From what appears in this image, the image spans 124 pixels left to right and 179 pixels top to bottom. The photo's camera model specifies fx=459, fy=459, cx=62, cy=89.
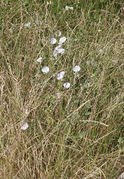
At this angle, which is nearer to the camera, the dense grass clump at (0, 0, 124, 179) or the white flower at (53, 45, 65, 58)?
the dense grass clump at (0, 0, 124, 179)

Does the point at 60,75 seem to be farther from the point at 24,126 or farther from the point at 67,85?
the point at 24,126

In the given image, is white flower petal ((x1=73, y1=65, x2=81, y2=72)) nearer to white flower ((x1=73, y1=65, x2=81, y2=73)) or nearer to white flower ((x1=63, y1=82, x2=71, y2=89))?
white flower ((x1=73, y1=65, x2=81, y2=73))

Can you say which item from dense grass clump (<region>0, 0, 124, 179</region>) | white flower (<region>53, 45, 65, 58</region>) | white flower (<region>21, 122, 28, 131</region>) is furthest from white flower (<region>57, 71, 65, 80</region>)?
white flower (<region>21, 122, 28, 131</region>)

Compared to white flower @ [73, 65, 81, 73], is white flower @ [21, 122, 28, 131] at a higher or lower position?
lower

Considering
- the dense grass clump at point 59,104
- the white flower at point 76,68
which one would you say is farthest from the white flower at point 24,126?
the white flower at point 76,68

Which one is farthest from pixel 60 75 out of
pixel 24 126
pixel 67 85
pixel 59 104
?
pixel 24 126

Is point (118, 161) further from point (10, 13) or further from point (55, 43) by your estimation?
point (10, 13)

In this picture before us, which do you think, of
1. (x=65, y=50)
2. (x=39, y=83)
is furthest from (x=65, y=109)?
(x=65, y=50)

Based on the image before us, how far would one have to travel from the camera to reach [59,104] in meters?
2.31

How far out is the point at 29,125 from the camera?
2295 millimetres

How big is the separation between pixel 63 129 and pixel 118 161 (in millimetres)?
306

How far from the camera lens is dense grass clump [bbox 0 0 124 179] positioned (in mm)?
2139

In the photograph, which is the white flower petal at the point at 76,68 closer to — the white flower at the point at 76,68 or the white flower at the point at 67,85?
the white flower at the point at 76,68

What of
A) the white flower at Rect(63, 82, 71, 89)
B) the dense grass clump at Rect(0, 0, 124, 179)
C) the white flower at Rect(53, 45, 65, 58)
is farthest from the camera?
the white flower at Rect(53, 45, 65, 58)
